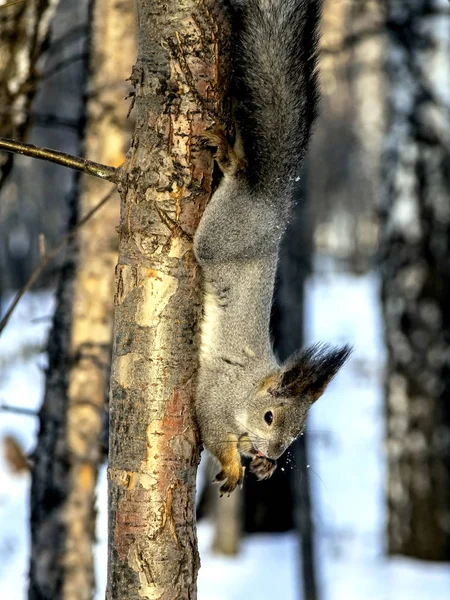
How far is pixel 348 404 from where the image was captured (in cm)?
1070

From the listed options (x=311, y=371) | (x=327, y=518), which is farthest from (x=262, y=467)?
(x=327, y=518)

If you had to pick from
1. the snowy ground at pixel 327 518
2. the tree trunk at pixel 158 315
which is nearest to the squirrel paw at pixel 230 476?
the tree trunk at pixel 158 315

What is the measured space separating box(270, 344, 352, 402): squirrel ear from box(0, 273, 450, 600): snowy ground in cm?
56

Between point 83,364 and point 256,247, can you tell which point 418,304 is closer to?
point 83,364

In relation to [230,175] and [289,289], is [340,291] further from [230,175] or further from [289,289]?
[230,175]

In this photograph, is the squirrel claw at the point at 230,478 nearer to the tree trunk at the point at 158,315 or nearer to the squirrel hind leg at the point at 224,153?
the tree trunk at the point at 158,315

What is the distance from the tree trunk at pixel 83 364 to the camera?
349cm

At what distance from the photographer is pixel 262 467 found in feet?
8.30

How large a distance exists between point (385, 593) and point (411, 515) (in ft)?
2.46

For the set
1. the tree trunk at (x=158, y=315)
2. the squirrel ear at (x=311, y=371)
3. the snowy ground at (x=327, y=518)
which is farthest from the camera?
the snowy ground at (x=327, y=518)

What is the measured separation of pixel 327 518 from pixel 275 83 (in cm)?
551

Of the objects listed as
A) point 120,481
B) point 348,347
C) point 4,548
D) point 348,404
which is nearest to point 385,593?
point 4,548

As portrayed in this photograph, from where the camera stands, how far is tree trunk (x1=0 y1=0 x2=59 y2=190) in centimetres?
339

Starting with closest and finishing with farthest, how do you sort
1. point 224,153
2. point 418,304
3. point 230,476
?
1. point 224,153
2. point 230,476
3. point 418,304
